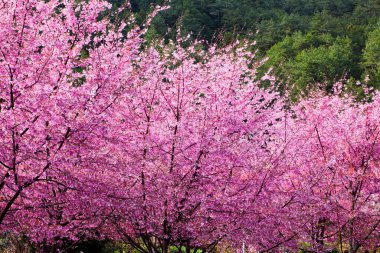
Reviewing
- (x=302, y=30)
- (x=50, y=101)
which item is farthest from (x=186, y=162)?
(x=302, y=30)

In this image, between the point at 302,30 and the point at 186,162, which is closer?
the point at 186,162

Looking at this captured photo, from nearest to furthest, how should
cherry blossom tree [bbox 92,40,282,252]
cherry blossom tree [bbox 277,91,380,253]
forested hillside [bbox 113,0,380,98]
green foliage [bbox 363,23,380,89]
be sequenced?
1. cherry blossom tree [bbox 92,40,282,252]
2. cherry blossom tree [bbox 277,91,380,253]
3. green foliage [bbox 363,23,380,89]
4. forested hillside [bbox 113,0,380,98]

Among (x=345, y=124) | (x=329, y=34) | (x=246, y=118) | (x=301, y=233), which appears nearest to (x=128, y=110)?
(x=246, y=118)

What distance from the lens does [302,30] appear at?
7469 centimetres

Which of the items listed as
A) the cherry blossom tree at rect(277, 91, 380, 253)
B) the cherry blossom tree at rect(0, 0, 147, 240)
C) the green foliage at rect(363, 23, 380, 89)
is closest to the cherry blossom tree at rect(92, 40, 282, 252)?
the cherry blossom tree at rect(0, 0, 147, 240)

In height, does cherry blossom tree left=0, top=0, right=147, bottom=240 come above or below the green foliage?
below

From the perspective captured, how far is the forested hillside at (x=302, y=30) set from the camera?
5428 centimetres

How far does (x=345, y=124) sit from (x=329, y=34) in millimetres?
57843

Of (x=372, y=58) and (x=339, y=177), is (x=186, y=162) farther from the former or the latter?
(x=372, y=58)

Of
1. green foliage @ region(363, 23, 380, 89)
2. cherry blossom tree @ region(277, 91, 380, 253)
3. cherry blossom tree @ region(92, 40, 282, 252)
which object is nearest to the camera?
cherry blossom tree @ region(92, 40, 282, 252)

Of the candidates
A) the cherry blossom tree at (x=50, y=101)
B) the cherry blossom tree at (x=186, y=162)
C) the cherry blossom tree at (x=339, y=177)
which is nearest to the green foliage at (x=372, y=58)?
the cherry blossom tree at (x=339, y=177)

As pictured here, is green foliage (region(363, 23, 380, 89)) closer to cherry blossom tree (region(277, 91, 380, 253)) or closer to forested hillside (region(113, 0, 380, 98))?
forested hillside (region(113, 0, 380, 98))

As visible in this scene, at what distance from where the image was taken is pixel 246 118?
8.07 meters

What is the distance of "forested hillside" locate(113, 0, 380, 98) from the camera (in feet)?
178
